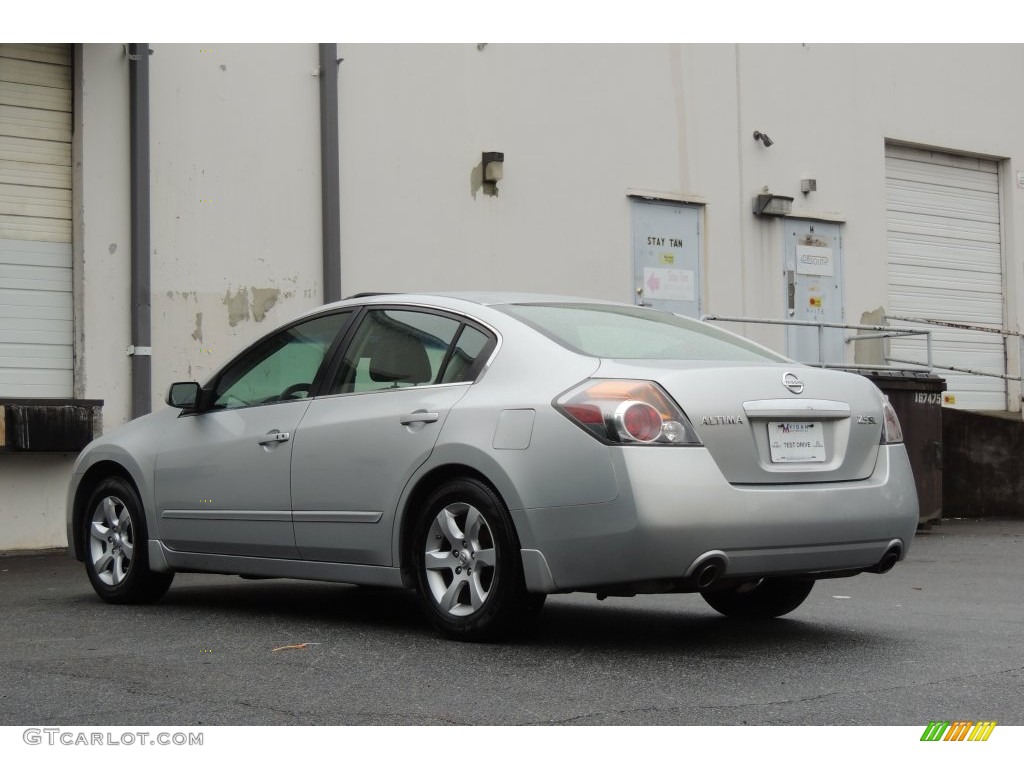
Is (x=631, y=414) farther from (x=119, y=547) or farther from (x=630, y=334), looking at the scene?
(x=119, y=547)

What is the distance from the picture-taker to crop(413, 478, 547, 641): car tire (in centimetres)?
538

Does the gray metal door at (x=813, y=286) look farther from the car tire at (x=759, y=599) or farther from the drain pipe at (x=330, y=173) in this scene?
the car tire at (x=759, y=599)

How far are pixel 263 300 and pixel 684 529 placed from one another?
26.9 feet

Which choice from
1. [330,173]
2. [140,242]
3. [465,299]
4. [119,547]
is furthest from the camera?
[330,173]

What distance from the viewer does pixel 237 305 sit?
12.5 metres

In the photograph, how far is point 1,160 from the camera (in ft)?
38.2

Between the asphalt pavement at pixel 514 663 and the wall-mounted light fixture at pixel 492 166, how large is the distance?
22.5 ft

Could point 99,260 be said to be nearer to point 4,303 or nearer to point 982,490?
point 4,303

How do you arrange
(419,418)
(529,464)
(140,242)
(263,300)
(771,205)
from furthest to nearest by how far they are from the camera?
1. (771,205)
2. (263,300)
3. (140,242)
4. (419,418)
5. (529,464)

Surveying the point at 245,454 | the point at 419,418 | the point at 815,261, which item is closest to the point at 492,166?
the point at 815,261

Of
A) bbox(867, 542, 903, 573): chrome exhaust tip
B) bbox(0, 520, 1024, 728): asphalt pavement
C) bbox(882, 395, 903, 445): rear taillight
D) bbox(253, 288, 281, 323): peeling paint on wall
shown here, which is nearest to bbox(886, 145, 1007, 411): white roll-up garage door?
bbox(253, 288, 281, 323): peeling paint on wall

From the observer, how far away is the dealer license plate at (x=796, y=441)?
5344 mm

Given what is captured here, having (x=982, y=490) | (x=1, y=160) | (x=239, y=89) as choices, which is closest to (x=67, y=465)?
(x=1, y=160)

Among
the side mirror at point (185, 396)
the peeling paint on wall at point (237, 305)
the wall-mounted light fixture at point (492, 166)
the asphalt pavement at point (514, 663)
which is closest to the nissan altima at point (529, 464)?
the side mirror at point (185, 396)
